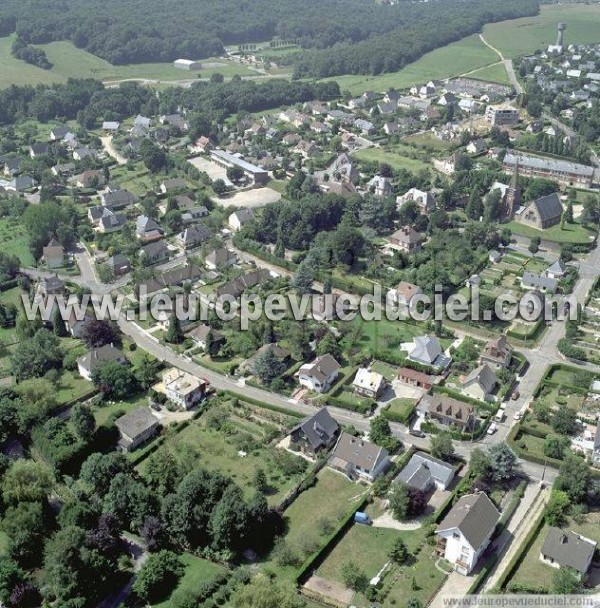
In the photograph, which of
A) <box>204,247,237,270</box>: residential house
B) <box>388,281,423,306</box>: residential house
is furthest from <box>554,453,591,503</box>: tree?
<box>204,247,237,270</box>: residential house

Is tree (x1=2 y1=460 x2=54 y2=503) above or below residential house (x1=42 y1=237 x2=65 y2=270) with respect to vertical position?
below

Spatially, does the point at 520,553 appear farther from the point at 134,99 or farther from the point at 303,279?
the point at 134,99

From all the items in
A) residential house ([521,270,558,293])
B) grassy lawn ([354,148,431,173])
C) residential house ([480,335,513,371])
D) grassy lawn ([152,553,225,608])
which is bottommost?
grassy lawn ([152,553,225,608])

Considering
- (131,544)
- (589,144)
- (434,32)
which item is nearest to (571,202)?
(589,144)

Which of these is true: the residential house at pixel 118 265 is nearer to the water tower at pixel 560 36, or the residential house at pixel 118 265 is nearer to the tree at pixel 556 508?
the tree at pixel 556 508

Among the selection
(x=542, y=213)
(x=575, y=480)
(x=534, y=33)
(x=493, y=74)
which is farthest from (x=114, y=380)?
(x=534, y=33)

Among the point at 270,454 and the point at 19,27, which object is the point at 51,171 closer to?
the point at 270,454

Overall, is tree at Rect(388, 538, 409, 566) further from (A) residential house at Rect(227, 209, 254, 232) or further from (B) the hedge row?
(A) residential house at Rect(227, 209, 254, 232)
